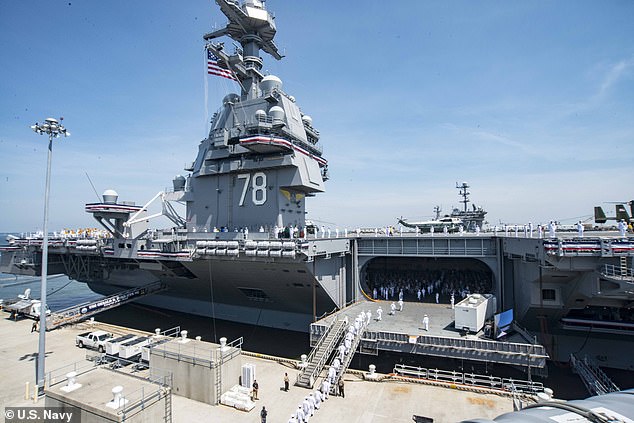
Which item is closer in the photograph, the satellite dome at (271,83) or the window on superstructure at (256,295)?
the window on superstructure at (256,295)

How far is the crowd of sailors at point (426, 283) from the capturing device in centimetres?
2417

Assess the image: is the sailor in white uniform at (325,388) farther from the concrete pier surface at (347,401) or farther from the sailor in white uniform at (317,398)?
the sailor in white uniform at (317,398)

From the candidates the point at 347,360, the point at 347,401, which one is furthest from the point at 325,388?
the point at 347,360

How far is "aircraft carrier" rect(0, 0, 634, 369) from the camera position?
623 inches

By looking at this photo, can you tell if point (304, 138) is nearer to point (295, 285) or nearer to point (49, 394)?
point (295, 285)

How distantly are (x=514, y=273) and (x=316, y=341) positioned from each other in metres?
11.6

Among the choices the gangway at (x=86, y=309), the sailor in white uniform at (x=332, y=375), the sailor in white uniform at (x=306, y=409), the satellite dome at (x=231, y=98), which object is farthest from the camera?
the satellite dome at (x=231, y=98)

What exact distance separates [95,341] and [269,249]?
467 inches

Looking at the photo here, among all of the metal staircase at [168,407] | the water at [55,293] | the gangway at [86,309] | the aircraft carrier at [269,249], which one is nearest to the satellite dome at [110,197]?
the aircraft carrier at [269,249]

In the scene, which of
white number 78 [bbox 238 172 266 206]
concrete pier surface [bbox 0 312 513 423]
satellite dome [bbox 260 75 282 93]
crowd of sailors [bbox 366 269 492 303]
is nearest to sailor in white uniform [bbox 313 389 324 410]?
concrete pier surface [bbox 0 312 513 423]

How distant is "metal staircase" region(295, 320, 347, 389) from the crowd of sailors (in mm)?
8474

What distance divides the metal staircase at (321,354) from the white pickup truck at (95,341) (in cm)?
1175

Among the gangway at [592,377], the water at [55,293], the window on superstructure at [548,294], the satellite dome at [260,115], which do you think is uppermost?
the satellite dome at [260,115]

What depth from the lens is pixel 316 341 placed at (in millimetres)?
16266
